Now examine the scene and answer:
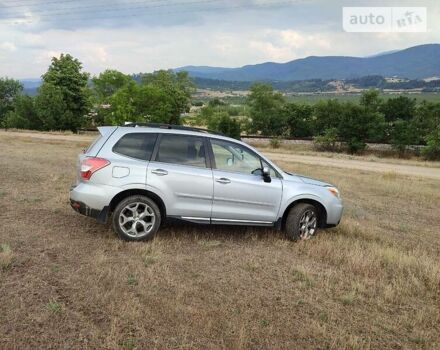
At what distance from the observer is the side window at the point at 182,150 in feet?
21.3

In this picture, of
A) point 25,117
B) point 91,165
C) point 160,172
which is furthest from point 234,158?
point 25,117

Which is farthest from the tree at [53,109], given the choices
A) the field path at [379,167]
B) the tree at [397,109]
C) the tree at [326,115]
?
the tree at [397,109]

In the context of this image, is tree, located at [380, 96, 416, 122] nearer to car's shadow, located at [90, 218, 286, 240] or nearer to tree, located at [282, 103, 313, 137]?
tree, located at [282, 103, 313, 137]

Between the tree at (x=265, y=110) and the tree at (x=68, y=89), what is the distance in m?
26.1

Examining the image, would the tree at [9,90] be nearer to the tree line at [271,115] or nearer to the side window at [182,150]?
the tree line at [271,115]

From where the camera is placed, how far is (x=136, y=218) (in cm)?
629

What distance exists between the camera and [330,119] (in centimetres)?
6222

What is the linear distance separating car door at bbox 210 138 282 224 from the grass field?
1.36 ft

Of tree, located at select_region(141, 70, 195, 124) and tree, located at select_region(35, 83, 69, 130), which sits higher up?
tree, located at select_region(141, 70, 195, 124)

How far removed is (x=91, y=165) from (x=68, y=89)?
2265 inches

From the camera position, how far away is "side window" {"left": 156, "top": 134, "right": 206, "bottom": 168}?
6484 mm

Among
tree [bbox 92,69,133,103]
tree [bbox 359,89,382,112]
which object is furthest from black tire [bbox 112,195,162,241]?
tree [bbox 92,69,133,103]

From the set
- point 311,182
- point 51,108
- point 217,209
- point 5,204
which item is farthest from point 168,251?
point 51,108

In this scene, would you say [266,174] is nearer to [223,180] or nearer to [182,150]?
[223,180]
